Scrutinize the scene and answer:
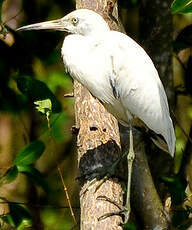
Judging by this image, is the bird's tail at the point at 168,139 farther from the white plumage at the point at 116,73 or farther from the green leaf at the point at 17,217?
the green leaf at the point at 17,217

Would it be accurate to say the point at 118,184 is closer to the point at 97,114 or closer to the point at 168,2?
the point at 97,114

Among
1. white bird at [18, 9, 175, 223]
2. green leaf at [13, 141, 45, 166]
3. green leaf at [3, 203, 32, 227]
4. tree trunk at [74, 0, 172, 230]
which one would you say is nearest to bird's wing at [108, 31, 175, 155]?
white bird at [18, 9, 175, 223]

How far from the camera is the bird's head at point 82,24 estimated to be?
126 inches

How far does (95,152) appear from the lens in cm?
302

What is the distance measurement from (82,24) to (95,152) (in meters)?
0.60

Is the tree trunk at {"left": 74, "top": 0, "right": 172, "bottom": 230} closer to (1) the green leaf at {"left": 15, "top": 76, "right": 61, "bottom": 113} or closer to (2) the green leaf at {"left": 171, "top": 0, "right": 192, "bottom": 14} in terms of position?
(1) the green leaf at {"left": 15, "top": 76, "right": 61, "bottom": 113}

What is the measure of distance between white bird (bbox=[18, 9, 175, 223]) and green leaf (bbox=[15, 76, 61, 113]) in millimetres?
337

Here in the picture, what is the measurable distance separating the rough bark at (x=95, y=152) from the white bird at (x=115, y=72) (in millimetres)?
71

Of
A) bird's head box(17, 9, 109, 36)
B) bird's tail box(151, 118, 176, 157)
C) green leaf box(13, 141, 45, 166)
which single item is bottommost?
green leaf box(13, 141, 45, 166)

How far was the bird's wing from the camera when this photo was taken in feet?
10.5

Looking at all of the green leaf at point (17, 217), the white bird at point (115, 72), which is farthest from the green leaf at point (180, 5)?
the green leaf at point (17, 217)

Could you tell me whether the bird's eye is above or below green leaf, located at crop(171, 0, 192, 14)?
below

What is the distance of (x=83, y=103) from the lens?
3.19 m

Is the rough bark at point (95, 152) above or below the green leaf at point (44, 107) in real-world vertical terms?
below
